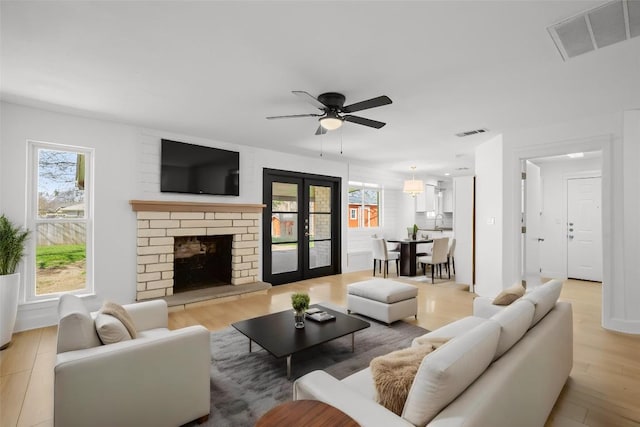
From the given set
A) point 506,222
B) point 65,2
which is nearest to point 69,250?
point 65,2

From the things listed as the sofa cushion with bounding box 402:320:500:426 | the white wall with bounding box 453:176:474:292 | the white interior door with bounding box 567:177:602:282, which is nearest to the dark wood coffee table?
the sofa cushion with bounding box 402:320:500:426

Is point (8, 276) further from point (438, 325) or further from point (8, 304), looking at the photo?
point (438, 325)

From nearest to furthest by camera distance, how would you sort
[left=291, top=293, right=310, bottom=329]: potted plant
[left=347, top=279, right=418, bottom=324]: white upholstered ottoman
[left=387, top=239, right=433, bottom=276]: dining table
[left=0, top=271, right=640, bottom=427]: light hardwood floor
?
[left=0, top=271, right=640, bottom=427]: light hardwood floor
[left=291, top=293, right=310, bottom=329]: potted plant
[left=347, top=279, right=418, bottom=324]: white upholstered ottoman
[left=387, top=239, right=433, bottom=276]: dining table

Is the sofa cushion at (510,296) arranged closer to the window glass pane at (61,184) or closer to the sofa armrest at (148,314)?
the sofa armrest at (148,314)

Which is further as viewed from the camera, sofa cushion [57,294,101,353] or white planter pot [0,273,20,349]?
white planter pot [0,273,20,349]

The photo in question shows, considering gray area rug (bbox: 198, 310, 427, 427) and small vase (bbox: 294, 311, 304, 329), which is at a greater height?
small vase (bbox: 294, 311, 304, 329)

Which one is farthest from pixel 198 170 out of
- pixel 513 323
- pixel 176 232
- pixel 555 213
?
pixel 555 213

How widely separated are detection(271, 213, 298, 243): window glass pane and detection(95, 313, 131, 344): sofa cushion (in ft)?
13.1

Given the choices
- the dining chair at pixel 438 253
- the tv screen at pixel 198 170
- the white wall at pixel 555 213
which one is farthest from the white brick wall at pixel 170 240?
the white wall at pixel 555 213

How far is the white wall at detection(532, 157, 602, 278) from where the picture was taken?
242 inches

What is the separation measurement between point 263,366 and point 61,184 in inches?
138

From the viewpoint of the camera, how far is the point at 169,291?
14.6ft

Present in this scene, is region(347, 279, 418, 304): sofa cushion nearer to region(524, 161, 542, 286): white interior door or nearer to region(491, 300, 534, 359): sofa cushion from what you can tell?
region(491, 300, 534, 359): sofa cushion

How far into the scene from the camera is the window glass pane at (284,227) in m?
5.91
